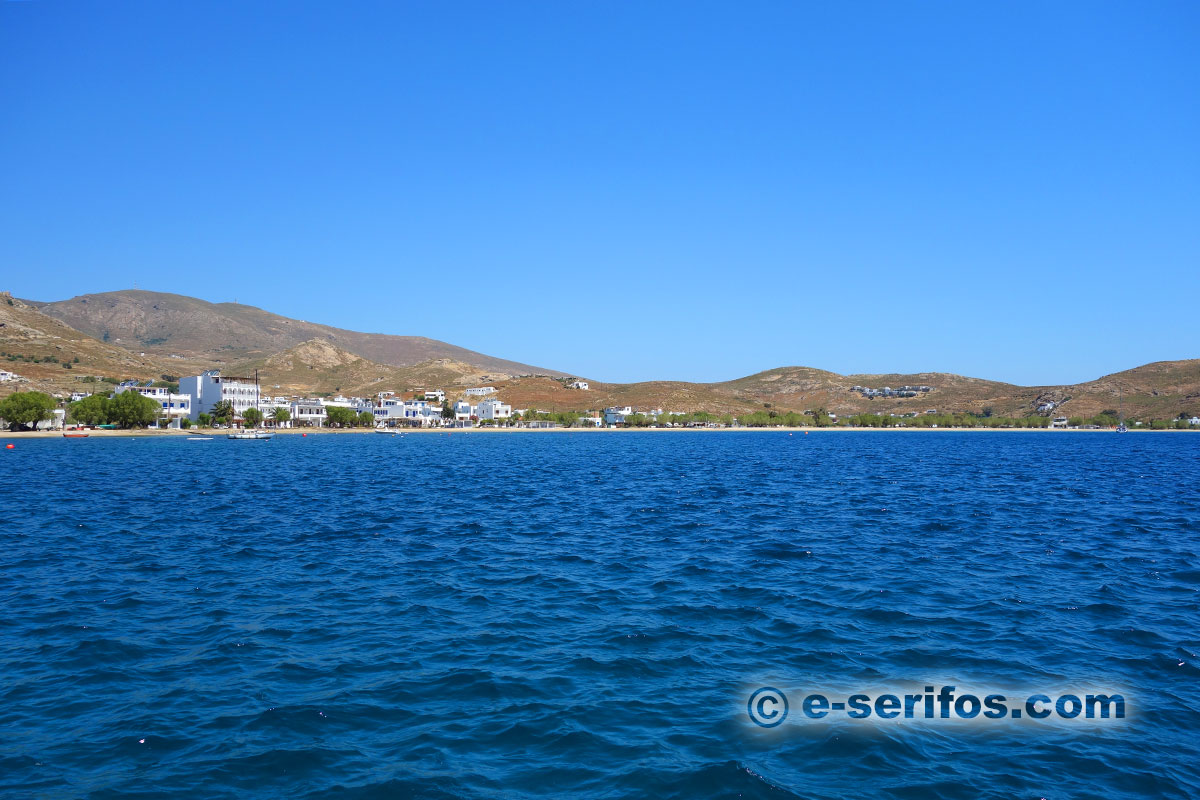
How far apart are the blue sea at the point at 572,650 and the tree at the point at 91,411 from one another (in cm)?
11761

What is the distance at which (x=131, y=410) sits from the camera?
142750 millimetres

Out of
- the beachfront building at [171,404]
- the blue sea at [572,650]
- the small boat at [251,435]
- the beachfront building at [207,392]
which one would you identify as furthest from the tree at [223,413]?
the blue sea at [572,650]

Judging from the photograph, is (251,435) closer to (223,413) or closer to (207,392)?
(223,413)

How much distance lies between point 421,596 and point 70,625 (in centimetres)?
850

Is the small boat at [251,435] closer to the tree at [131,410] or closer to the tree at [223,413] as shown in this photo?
the tree at [131,410]

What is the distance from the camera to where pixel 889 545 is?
3031 cm

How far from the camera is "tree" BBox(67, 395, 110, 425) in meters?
137

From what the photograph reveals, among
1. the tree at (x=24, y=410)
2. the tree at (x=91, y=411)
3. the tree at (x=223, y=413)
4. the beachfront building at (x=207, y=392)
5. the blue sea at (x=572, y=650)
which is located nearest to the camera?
the blue sea at (x=572, y=650)

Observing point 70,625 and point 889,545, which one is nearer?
point 70,625

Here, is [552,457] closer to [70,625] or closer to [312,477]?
[312,477]

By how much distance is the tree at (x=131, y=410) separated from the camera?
463 feet

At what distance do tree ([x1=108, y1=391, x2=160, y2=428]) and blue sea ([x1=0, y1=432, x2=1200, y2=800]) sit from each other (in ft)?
392

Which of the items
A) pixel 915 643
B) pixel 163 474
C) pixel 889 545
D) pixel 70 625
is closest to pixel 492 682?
pixel 915 643

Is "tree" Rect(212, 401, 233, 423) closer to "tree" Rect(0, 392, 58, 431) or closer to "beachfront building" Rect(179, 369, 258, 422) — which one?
"beachfront building" Rect(179, 369, 258, 422)
